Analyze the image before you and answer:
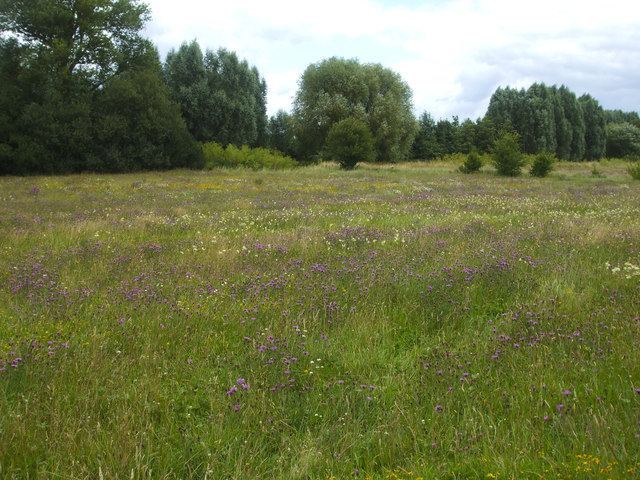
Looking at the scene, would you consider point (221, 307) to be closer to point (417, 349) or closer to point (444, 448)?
point (417, 349)

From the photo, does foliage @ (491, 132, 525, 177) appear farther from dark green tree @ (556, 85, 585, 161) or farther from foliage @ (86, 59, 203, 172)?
dark green tree @ (556, 85, 585, 161)

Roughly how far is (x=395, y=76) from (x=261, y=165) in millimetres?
26731

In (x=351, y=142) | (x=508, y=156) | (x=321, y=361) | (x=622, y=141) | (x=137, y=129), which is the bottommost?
(x=321, y=361)

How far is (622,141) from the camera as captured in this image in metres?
86.1

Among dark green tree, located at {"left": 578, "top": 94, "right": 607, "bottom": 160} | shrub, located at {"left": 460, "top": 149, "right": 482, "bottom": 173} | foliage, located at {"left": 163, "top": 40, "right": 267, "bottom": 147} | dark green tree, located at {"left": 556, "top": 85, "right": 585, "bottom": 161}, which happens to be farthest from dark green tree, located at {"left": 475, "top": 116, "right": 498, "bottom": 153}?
foliage, located at {"left": 163, "top": 40, "right": 267, "bottom": 147}

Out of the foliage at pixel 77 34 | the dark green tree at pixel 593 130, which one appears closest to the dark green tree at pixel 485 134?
the dark green tree at pixel 593 130

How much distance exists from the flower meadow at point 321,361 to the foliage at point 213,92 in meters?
47.1

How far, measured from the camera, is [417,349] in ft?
13.7

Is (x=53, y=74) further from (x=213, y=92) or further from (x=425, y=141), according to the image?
(x=425, y=141)

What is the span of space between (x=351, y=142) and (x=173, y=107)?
18646 millimetres

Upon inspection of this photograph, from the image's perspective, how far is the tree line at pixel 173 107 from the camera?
105 ft

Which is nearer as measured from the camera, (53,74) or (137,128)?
(53,74)

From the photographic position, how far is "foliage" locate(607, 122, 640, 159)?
84.4 m

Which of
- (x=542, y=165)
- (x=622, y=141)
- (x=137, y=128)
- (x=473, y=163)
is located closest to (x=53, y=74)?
(x=137, y=128)
